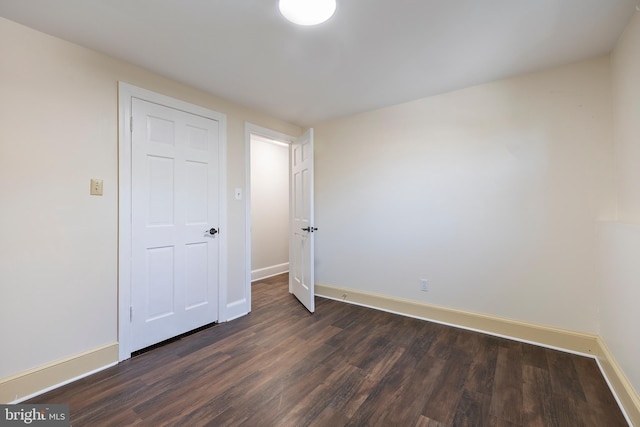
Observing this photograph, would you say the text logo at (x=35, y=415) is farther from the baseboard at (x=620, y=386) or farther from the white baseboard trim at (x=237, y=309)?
the baseboard at (x=620, y=386)

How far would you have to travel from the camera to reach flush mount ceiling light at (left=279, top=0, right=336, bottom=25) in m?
A: 1.43

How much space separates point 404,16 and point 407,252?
2.18 meters

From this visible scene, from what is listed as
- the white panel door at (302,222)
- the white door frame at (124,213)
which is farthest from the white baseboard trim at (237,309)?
the white door frame at (124,213)

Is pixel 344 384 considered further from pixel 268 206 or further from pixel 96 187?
pixel 268 206

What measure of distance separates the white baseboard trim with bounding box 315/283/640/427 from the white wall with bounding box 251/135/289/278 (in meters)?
1.72

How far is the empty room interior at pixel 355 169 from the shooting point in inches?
63.4

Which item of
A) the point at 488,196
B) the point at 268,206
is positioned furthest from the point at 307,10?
the point at 268,206

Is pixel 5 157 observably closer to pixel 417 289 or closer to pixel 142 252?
pixel 142 252

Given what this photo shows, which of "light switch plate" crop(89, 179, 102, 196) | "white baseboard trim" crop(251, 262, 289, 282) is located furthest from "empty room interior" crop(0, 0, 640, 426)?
"white baseboard trim" crop(251, 262, 289, 282)

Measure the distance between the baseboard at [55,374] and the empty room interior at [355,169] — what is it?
10 millimetres

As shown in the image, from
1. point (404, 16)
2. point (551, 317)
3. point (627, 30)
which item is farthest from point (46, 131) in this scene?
point (551, 317)

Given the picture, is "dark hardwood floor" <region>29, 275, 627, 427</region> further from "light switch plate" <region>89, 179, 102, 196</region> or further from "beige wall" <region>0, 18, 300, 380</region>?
"light switch plate" <region>89, 179, 102, 196</region>

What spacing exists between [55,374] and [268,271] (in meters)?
3.06

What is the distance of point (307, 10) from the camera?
148 cm
